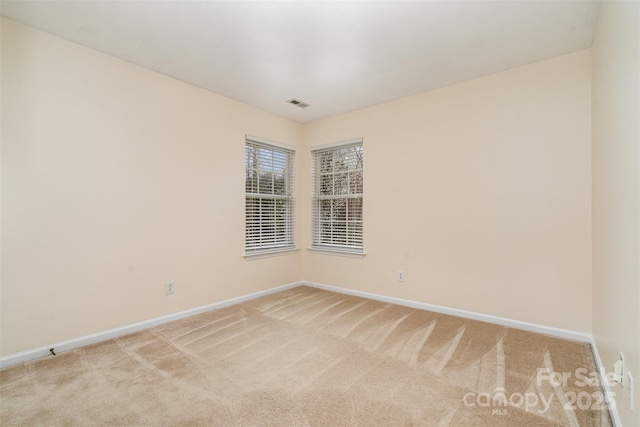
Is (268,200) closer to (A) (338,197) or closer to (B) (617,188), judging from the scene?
(A) (338,197)

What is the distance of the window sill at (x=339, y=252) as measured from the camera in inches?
157

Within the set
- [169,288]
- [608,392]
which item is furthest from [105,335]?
[608,392]

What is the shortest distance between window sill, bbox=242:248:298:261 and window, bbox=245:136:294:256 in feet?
0.05

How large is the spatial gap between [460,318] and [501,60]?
8.62 ft

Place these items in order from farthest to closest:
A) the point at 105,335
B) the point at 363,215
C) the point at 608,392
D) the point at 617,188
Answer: the point at 363,215 → the point at 105,335 → the point at 608,392 → the point at 617,188

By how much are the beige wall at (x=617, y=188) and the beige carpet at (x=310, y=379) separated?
46 centimetres

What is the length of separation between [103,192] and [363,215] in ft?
9.61

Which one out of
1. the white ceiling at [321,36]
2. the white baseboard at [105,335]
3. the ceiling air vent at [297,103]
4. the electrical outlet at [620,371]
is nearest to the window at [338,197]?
the ceiling air vent at [297,103]

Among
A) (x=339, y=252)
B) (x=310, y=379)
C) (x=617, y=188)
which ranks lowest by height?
(x=310, y=379)

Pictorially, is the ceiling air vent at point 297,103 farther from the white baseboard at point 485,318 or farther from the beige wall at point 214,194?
the white baseboard at point 485,318

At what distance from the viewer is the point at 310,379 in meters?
1.96

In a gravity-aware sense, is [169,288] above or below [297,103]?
below

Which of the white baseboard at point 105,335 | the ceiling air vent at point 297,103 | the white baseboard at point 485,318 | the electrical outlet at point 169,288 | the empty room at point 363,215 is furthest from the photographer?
the ceiling air vent at point 297,103

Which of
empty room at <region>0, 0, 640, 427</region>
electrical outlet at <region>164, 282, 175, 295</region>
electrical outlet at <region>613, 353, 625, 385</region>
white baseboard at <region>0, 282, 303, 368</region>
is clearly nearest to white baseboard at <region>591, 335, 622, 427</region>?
empty room at <region>0, 0, 640, 427</region>
